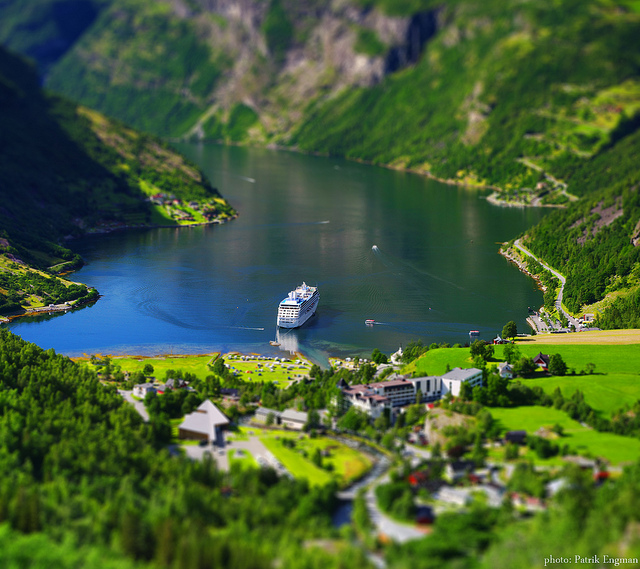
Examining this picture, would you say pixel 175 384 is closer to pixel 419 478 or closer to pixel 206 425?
pixel 206 425

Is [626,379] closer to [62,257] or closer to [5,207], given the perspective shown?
[62,257]

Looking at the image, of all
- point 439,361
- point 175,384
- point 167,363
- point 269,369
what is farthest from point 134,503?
point 439,361

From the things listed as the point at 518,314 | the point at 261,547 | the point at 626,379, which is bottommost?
the point at 261,547

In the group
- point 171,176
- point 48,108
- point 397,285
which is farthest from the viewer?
point 48,108

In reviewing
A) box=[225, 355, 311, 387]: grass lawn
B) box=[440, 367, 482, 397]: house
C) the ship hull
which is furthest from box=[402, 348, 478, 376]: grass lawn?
the ship hull

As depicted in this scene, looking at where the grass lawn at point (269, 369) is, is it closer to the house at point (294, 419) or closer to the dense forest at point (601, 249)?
the house at point (294, 419)

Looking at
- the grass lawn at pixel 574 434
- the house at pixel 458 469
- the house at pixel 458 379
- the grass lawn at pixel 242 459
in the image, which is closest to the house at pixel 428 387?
the house at pixel 458 379

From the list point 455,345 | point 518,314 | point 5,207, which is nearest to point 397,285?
point 518,314
